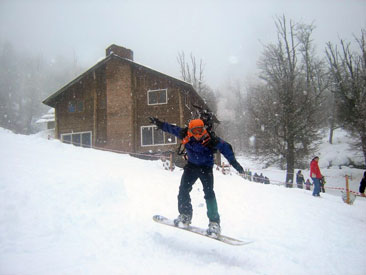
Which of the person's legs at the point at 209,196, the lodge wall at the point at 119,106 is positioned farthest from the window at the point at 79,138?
the person's legs at the point at 209,196

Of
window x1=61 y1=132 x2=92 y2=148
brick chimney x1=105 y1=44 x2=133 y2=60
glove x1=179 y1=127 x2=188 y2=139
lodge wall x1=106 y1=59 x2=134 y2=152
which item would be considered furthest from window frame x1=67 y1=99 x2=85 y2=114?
glove x1=179 y1=127 x2=188 y2=139

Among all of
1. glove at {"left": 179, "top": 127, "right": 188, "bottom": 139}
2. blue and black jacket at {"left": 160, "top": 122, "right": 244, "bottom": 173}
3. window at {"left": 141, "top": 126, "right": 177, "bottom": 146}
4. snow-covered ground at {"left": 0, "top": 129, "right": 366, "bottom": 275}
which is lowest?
snow-covered ground at {"left": 0, "top": 129, "right": 366, "bottom": 275}

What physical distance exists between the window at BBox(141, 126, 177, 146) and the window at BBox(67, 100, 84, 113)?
20.5ft

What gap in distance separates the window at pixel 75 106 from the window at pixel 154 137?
626 centimetres

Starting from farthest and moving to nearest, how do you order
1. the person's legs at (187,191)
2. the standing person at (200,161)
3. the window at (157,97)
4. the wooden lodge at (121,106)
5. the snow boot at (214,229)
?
1. the window at (157,97)
2. the wooden lodge at (121,106)
3. the person's legs at (187,191)
4. the standing person at (200,161)
5. the snow boot at (214,229)

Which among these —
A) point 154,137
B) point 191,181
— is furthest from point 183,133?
point 154,137

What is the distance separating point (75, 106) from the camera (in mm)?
20875

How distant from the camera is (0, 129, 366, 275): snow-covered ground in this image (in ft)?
10.3

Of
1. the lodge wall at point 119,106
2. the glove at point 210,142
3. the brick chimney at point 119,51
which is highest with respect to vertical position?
the brick chimney at point 119,51

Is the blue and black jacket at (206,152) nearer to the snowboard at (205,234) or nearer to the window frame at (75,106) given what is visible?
the snowboard at (205,234)

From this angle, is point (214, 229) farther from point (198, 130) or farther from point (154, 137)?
point (154, 137)

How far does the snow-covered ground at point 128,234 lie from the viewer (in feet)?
10.3

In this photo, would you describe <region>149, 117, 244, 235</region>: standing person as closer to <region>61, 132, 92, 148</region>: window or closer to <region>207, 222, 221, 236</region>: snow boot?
<region>207, 222, 221, 236</region>: snow boot

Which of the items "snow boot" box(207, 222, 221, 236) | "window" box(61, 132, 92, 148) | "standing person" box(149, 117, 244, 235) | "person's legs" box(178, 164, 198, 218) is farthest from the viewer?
"window" box(61, 132, 92, 148)
